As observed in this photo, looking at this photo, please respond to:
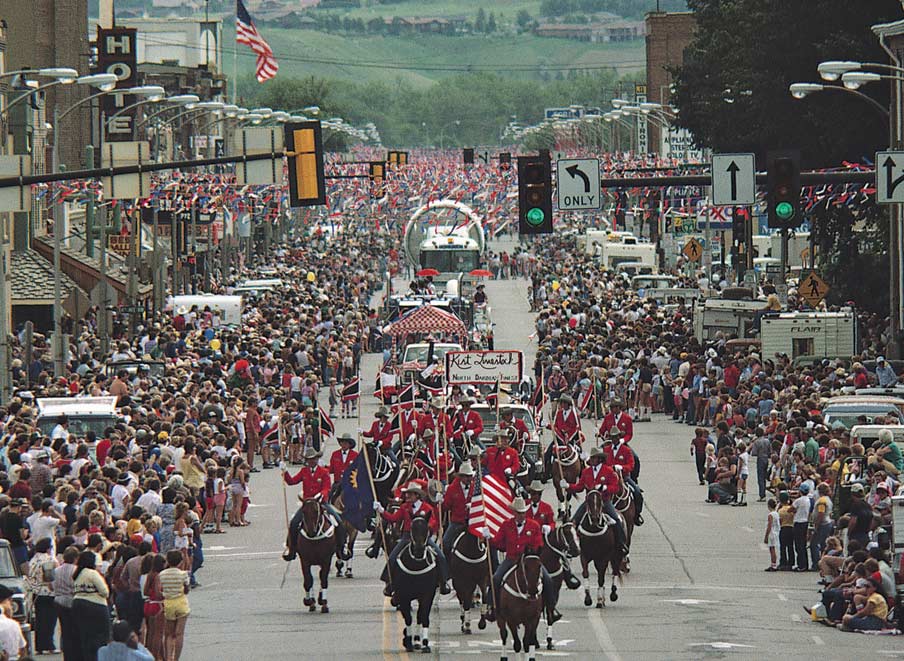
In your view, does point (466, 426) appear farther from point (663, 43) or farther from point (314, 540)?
point (663, 43)

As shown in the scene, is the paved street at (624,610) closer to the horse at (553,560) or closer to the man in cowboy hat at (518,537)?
the horse at (553,560)

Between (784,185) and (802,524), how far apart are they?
300 inches

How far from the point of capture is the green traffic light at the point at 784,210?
1448 inches

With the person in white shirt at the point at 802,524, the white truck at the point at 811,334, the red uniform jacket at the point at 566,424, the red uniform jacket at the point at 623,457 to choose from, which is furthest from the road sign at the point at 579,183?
the white truck at the point at 811,334

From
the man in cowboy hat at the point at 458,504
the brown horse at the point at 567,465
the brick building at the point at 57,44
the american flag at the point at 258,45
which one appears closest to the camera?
the man in cowboy hat at the point at 458,504

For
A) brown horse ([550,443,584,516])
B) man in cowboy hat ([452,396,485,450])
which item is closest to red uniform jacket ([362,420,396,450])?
man in cowboy hat ([452,396,485,450])

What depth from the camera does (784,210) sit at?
36781 mm

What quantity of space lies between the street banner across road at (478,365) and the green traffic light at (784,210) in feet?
24.4

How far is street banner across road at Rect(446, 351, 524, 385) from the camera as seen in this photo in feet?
140

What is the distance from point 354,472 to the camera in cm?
2870

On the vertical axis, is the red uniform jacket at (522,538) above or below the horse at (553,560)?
above

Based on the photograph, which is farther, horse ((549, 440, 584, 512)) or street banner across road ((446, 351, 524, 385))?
street banner across road ((446, 351, 524, 385))

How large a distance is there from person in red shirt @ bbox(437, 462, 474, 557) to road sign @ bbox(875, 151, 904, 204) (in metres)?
16.1

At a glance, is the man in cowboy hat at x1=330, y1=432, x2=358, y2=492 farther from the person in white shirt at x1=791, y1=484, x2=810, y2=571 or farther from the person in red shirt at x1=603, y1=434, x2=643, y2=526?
the person in white shirt at x1=791, y1=484, x2=810, y2=571
